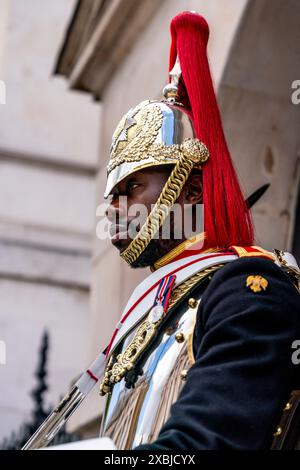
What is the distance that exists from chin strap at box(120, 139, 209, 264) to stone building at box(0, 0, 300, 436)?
2095 millimetres

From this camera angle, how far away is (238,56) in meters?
6.02

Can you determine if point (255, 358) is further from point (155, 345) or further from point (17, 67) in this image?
point (17, 67)

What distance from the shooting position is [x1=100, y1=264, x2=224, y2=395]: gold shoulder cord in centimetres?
344

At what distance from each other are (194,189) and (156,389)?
0.68 m

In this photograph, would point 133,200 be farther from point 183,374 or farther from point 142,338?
point 183,374

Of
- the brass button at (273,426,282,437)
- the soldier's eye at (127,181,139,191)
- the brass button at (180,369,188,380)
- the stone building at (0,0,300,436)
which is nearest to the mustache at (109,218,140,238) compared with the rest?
the soldier's eye at (127,181,139,191)

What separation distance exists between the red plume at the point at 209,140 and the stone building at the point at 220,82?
1.87 meters

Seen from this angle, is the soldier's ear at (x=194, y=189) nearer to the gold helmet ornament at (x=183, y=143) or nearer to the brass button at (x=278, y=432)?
the gold helmet ornament at (x=183, y=143)

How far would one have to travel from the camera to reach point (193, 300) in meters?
3.42

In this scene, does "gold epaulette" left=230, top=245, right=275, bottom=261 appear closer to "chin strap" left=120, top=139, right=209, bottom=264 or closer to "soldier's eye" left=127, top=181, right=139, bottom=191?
"chin strap" left=120, top=139, right=209, bottom=264

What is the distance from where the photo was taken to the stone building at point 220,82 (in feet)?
19.5

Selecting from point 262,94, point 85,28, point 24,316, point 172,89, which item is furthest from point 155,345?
point 24,316

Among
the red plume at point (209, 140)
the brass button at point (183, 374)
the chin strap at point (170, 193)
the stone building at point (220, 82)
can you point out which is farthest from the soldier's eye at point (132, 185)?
the stone building at point (220, 82)

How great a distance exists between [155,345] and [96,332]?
4325mm
